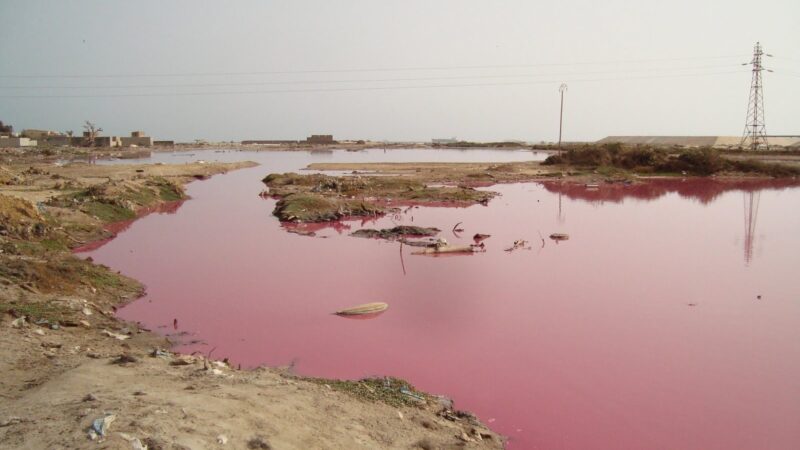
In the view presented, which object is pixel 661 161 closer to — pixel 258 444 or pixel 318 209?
pixel 318 209

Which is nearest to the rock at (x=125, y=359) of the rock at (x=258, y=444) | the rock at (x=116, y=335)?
the rock at (x=116, y=335)

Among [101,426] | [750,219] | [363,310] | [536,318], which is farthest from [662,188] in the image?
[101,426]

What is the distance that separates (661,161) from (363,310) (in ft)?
114

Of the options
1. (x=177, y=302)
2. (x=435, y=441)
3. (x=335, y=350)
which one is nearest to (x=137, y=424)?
(x=435, y=441)

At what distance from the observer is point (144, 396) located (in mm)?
4137

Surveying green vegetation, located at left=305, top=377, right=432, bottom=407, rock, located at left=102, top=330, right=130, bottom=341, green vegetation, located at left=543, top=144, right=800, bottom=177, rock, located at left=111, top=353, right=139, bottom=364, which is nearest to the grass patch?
rock, located at left=102, top=330, right=130, bottom=341

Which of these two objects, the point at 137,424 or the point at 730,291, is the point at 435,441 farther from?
the point at 730,291

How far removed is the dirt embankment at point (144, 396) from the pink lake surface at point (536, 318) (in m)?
0.72

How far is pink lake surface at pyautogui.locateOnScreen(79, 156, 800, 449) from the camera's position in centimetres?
559

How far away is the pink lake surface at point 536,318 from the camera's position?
220 inches

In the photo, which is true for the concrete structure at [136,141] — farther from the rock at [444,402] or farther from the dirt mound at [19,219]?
the rock at [444,402]

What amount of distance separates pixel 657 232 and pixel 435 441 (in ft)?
44.8

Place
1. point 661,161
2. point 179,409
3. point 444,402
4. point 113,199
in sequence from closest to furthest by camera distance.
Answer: point 179,409 < point 444,402 < point 113,199 < point 661,161

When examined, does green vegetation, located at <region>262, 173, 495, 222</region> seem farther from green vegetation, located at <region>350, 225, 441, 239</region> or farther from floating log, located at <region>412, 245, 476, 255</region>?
floating log, located at <region>412, 245, 476, 255</region>
